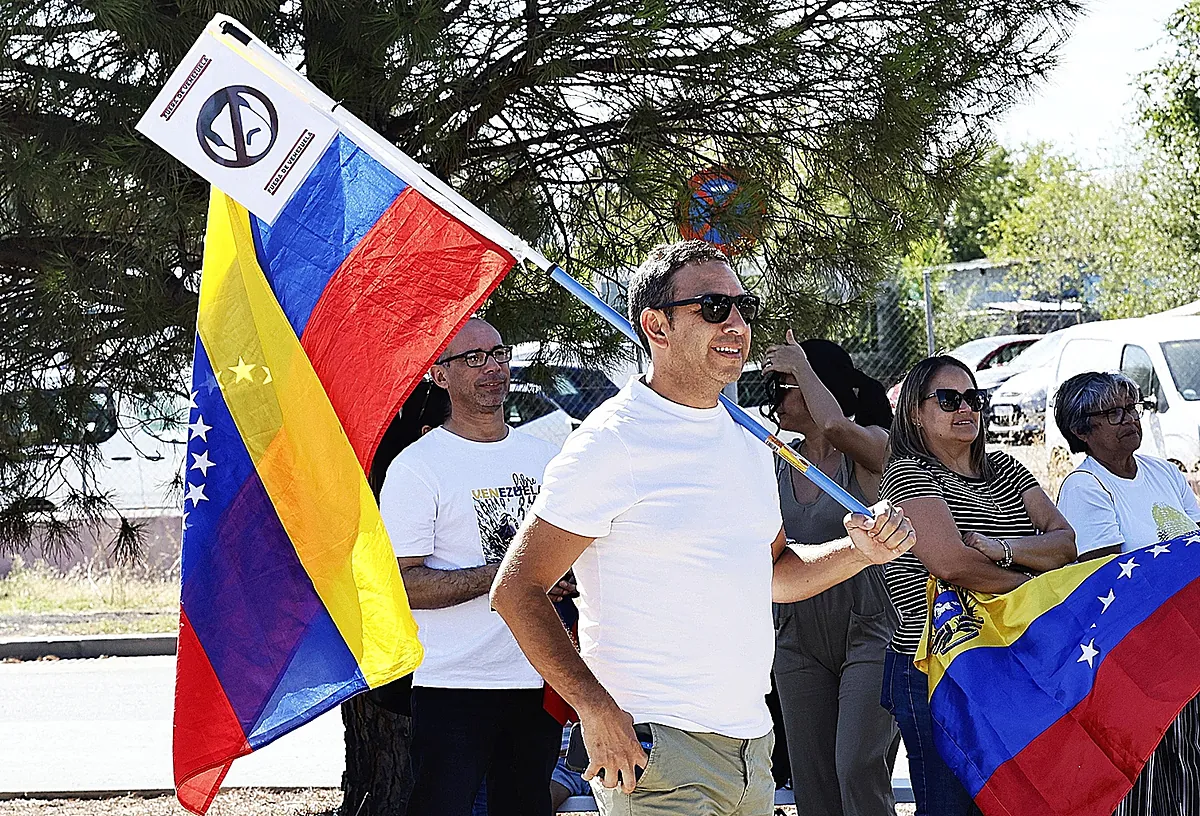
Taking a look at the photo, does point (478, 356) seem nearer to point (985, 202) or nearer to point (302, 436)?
point (302, 436)

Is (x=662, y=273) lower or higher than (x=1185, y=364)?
lower

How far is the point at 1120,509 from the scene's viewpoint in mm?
4949

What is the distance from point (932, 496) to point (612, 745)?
5.89ft

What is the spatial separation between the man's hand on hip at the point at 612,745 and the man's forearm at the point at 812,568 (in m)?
0.60

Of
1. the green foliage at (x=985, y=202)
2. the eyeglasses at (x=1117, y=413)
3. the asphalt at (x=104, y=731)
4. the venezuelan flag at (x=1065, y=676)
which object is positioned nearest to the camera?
the venezuelan flag at (x=1065, y=676)

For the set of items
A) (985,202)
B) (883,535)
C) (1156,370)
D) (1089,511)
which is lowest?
(883,535)

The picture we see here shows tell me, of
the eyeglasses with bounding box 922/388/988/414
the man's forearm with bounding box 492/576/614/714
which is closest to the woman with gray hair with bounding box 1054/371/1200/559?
the eyeglasses with bounding box 922/388/988/414

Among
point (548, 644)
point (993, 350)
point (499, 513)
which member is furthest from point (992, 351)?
point (548, 644)

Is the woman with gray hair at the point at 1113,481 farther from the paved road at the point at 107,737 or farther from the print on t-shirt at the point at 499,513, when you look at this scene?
the paved road at the point at 107,737

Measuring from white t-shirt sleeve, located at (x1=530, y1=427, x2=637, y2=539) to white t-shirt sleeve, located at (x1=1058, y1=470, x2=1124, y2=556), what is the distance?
2216 mm

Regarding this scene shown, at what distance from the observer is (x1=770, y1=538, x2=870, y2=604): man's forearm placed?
3.49m

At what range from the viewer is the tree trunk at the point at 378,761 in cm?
589

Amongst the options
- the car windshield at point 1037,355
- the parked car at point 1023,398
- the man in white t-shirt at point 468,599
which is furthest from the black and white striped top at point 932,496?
the car windshield at point 1037,355

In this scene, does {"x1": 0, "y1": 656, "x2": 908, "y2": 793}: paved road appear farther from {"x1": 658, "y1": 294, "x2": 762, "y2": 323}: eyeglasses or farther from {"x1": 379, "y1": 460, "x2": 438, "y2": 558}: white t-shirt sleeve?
{"x1": 658, "y1": 294, "x2": 762, "y2": 323}: eyeglasses
